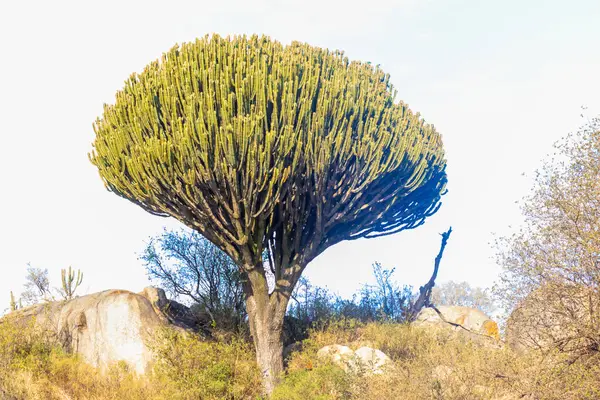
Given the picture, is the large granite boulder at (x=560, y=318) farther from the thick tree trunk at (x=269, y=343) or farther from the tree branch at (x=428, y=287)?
the tree branch at (x=428, y=287)

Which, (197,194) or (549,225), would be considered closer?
(549,225)

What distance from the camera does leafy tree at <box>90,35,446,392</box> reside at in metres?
10.8

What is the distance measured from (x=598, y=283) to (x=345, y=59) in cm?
812

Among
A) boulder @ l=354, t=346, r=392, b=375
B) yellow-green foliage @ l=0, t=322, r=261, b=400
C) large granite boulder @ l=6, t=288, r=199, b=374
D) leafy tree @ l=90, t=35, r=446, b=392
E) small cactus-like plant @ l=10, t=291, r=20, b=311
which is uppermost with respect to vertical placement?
leafy tree @ l=90, t=35, r=446, b=392

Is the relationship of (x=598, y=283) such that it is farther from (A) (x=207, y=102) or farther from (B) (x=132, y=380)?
(B) (x=132, y=380)

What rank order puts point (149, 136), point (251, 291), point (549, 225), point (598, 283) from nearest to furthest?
point (598, 283) → point (549, 225) → point (149, 136) → point (251, 291)

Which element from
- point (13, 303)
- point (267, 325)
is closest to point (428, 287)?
point (267, 325)

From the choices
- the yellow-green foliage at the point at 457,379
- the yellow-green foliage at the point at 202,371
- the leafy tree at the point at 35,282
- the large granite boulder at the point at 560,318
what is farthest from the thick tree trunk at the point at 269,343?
the leafy tree at the point at 35,282

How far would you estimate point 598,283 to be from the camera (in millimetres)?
8875

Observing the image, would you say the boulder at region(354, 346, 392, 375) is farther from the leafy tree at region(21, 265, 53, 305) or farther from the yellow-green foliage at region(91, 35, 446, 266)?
the leafy tree at region(21, 265, 53, 305)

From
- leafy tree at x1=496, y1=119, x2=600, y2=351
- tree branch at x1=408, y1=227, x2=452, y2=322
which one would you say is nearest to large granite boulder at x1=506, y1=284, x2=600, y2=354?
leafy tree at x1=496, y1=119, x2=600, y2=351

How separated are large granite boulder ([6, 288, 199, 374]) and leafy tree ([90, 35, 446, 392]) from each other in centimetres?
268

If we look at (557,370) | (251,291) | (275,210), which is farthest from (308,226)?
(557,370)

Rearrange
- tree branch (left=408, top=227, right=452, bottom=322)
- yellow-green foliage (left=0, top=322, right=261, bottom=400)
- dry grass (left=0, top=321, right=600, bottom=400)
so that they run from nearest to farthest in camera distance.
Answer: dry grass (left=0, top=321, right=600, bottom=400), yellow-green foliage (left=0, top=322, right=261, bottom=400), tree branch (left=408, top=227, right=452, bottom=322)
